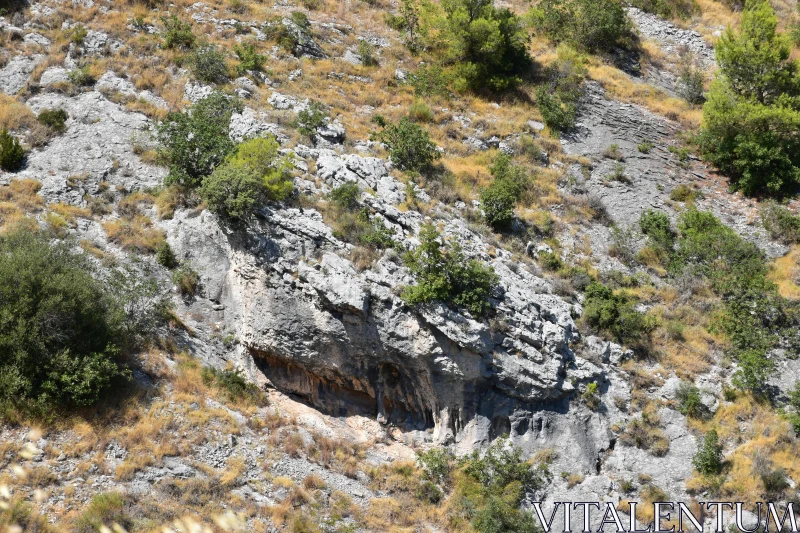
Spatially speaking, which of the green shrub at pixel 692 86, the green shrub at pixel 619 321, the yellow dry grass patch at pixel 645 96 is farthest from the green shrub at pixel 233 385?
the green shrub at pixel 692 86

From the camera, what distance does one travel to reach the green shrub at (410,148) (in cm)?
2169

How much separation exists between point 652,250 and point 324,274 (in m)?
11.0

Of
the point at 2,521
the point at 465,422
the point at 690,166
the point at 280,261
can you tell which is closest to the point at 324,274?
the point at 280,261

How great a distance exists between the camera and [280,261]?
17.5 metres

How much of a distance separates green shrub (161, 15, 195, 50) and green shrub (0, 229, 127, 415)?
515 inches

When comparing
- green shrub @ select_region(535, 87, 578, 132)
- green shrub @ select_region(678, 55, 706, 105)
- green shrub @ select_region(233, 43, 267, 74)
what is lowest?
green shrub @ select_region(233, 43, 267, 74)

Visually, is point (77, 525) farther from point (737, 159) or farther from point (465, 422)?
point (737, 159)

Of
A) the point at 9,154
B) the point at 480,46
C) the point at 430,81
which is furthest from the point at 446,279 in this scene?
the point at 480,46

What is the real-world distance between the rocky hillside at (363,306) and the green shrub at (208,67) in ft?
0.37

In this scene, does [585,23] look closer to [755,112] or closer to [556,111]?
[556,111]

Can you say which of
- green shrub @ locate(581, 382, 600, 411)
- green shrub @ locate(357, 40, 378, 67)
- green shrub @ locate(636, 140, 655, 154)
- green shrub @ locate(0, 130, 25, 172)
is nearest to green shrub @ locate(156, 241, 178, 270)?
green shrub @ locate(0, 130, 25, 172)

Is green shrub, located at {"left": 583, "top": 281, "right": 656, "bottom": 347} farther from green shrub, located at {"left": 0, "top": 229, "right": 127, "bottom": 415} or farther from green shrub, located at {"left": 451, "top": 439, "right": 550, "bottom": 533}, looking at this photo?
green shrub, located at {"left": 0, "top": 229, "right": 127, "bottom": 415}

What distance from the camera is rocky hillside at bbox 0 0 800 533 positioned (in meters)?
14.7

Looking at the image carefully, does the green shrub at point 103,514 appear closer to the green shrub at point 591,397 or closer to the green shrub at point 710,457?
the green shrub at point 591,397
